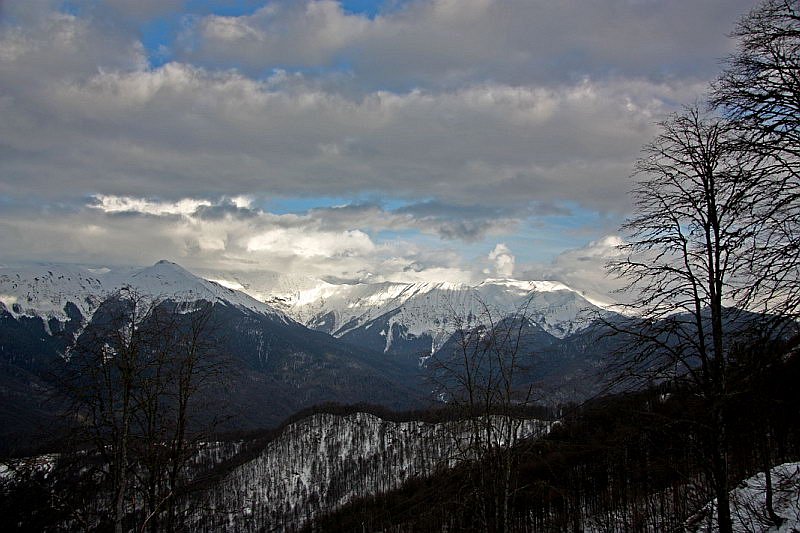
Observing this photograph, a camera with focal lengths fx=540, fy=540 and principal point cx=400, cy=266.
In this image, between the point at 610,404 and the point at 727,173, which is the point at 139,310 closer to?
the point at 610,404

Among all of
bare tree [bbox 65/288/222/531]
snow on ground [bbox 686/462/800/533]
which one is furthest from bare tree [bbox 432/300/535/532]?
bare tree [bbox 65/288/222/531]

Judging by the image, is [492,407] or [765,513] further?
[492,407]

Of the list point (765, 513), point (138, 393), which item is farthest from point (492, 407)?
point (138, 393)

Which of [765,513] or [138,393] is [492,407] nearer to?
[765,513]

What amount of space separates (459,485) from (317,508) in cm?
17544

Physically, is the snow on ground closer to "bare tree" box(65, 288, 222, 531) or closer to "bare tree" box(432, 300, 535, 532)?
"bare tree" box(432, 300, 535, 532)

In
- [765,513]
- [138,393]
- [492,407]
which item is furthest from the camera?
[492,407]

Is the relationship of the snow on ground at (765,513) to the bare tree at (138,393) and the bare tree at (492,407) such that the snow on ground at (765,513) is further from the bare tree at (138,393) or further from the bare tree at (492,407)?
the bare tree at (138,393)

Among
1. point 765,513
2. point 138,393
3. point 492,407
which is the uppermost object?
point 138,393

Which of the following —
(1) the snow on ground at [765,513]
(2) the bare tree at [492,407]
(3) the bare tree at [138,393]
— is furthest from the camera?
(2) the bare tree at [492,407]

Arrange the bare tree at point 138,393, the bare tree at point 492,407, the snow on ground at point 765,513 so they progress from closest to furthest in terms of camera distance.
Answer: the snow on ground at point 765,513, the bare tree at point 138,393, the bare tree at point 492,407

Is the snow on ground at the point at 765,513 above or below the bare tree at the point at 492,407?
below

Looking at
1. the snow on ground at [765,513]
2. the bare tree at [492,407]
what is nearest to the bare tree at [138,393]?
the bare tree at [492,407]

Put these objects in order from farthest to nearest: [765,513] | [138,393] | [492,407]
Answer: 1. [492,407]
2. [138,393]
3. [765,513]
